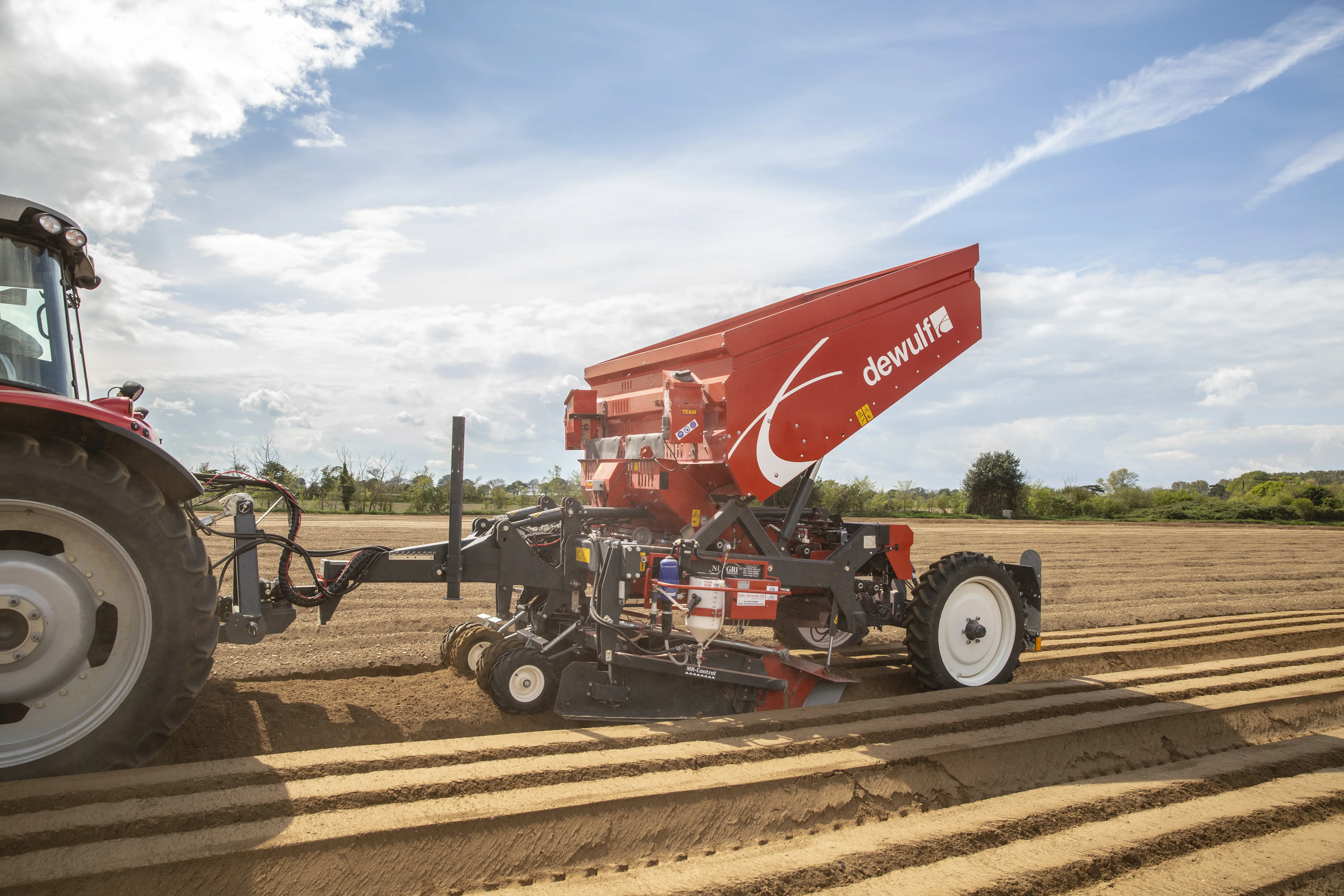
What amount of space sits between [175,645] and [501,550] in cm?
203

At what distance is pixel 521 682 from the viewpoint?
502 cm

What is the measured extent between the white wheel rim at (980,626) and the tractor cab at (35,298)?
5.66 metres

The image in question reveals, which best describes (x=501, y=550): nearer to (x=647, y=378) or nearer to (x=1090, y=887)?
(x=647, y=378)

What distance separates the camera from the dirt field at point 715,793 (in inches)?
121

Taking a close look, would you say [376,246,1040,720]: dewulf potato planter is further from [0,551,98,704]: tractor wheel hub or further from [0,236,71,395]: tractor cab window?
[0,236,71,395]: tractor cab window

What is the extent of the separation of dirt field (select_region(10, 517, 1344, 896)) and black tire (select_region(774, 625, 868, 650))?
284 millimetres

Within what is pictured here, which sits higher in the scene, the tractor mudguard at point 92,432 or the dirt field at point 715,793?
the tractor mudguard at point 92,432

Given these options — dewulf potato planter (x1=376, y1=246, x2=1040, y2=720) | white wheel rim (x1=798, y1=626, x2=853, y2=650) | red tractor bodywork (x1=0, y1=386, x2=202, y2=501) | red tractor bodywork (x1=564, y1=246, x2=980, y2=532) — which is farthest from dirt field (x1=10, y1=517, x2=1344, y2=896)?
red tractor bodywork (x1=564, y1=246, x2=980, y2=532)

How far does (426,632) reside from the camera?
7402mm

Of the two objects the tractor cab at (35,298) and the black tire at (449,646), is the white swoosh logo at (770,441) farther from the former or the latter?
the tractor cab at (35,298)

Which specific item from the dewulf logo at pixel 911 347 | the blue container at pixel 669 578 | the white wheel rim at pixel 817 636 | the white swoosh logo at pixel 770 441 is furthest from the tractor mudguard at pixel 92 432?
the white wheel rim at pixel 817 636

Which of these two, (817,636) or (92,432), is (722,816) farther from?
(817,636)

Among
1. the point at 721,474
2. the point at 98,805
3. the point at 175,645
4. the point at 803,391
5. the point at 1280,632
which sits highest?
the point at 803,391

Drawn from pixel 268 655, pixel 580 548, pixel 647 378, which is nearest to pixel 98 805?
pixel 580 548
